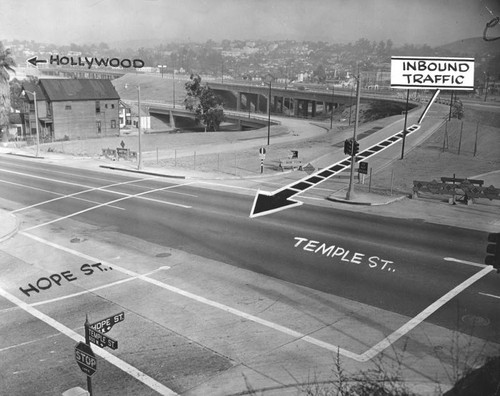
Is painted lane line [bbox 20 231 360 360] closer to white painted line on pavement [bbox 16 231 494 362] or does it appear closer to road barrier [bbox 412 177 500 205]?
white painted line on pavement [bbox 16 231 494 362]

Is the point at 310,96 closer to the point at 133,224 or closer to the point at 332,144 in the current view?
the point at 332,144

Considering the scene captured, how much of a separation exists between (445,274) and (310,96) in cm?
5644

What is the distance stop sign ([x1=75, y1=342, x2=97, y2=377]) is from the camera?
8.41m

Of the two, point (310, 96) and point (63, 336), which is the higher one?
point (310, 96)

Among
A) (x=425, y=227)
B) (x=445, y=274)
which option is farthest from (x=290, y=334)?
(x=425, y=227)

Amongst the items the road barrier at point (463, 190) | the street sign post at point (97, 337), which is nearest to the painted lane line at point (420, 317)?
the street sign post at point (97, 337)

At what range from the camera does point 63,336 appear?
42.3 feet

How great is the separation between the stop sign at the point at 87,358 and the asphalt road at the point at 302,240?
96.3 inches

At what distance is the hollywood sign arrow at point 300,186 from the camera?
1051 inches

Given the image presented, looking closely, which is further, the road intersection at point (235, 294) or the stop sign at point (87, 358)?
the road intersection at point (235, 294)

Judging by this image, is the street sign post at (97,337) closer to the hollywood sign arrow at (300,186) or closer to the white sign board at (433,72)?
the hollywood sign arrow at (300,186)

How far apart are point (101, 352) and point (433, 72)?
2112cm

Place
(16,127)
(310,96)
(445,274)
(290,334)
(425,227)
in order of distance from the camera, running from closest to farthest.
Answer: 1. (290,334)
2. (445,274)
3. (425,227)
4. (16,127)
5. (310,96)

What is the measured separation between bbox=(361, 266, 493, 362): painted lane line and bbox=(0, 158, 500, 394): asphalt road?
0.14m
